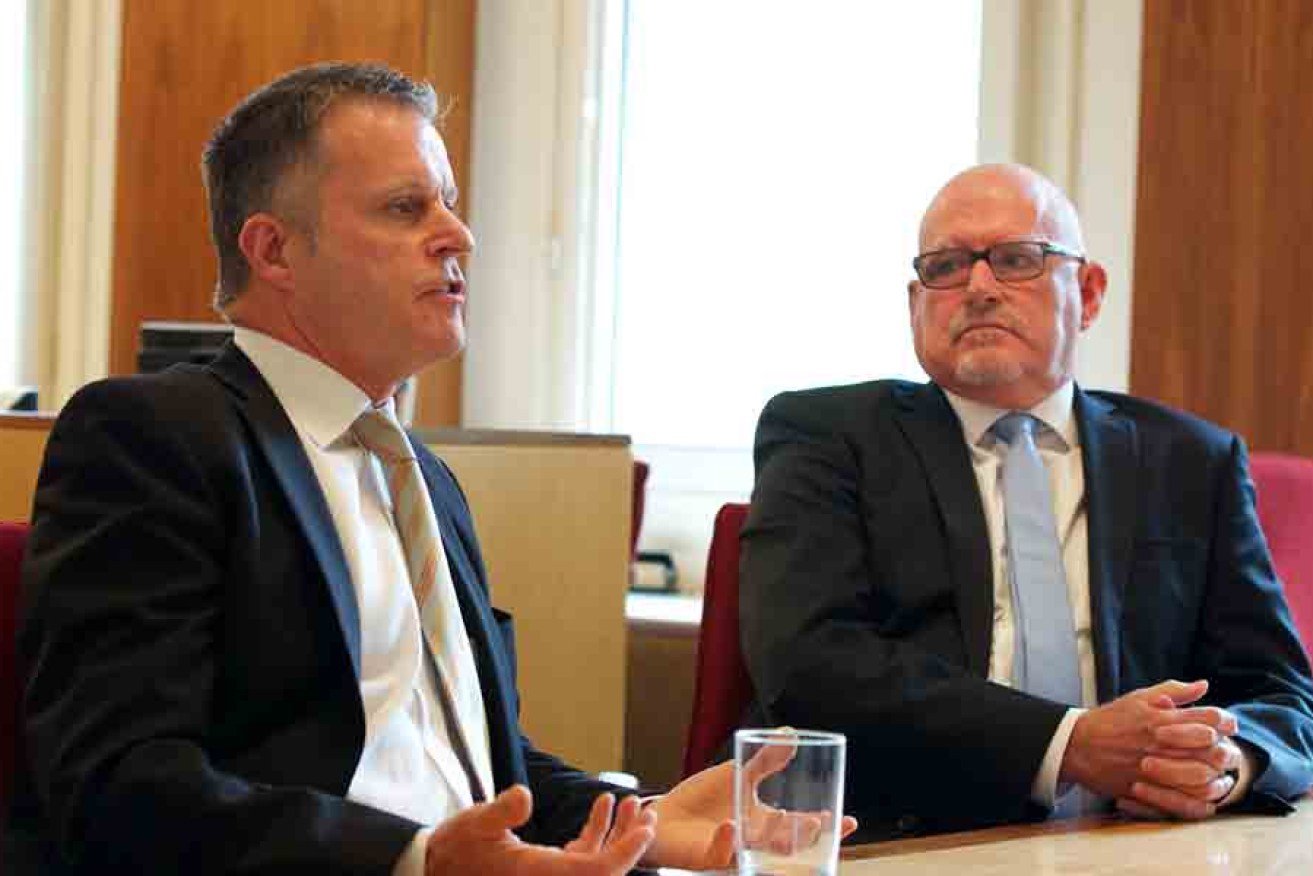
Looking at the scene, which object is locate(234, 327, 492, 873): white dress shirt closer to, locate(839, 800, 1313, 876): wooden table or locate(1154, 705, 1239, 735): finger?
locate(839, 800, 1313, 876): wooden table

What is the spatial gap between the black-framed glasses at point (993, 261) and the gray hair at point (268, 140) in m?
0.99

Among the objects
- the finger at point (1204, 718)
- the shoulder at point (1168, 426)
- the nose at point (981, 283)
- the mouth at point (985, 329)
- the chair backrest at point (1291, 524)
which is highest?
the nose at point (981, 283)

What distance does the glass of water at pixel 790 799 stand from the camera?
4.43ft

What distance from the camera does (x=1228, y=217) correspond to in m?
3.17

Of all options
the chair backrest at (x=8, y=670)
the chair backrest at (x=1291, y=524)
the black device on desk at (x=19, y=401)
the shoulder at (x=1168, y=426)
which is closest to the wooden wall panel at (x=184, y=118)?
the black device on desk at (x=19, y=401)

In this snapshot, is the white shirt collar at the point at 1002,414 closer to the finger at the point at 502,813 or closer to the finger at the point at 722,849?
the finger at the point at 722,849

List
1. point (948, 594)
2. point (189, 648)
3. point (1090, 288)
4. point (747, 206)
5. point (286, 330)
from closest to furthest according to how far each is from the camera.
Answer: point (189, 648), point (286, 330), point (948, 594), point (1090, 288), point (747, 206)

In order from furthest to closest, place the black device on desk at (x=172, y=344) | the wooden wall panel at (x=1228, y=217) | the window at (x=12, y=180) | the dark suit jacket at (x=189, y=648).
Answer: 1. the window at (x=12, y=180)
2. the black device on desk at (x=172, y=344)
3. the wooden wall panel at (x=1228, y=217)
4. the dark suit jacket at (x=189, y=648)

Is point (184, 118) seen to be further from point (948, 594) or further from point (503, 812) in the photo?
point (503, 812)

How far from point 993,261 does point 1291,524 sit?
559 millimetres

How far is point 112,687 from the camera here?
1501 millimetres

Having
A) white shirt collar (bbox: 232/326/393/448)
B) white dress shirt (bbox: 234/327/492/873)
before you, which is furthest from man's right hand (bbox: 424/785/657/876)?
white shirt collar (bbox: 232/326/393/448)

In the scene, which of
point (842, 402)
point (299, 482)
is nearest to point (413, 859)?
point (299, 482)

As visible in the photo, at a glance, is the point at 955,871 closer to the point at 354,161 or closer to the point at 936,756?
the point at 936,756
